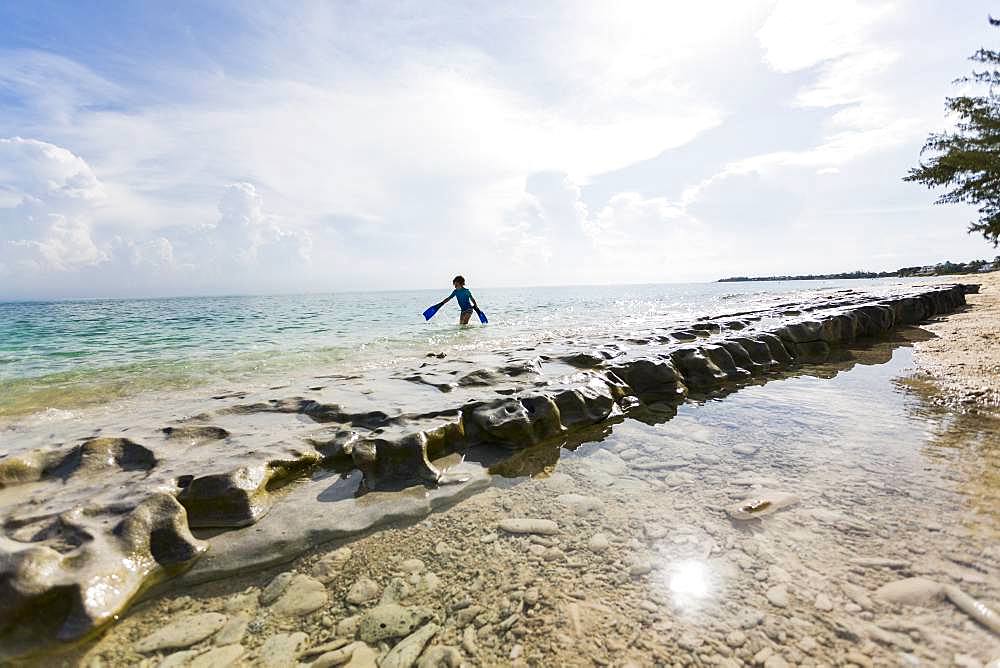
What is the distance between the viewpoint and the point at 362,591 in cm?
190

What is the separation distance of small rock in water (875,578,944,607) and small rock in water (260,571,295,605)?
249 cm

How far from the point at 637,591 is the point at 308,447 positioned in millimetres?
2476

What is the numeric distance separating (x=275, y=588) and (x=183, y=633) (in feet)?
1.13

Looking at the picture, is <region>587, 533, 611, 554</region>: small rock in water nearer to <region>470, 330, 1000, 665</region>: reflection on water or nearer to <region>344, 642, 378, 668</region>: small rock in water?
<region>470, 330, 1000, 665</region>: reflection on water

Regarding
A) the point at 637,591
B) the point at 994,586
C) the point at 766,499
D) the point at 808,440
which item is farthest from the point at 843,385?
the point at 637,591

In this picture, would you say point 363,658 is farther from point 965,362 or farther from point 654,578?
point 965,362

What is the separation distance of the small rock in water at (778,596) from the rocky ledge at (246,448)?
1923 millimetres

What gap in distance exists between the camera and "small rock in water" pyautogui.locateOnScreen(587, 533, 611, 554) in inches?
81.6

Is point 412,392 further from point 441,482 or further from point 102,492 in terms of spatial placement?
point 102,492

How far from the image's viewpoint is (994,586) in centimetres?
168

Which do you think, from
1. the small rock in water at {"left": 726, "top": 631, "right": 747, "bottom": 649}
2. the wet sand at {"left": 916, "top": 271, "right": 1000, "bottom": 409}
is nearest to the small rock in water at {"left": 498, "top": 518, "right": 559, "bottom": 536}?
the small rock in water at {"left": 726, "top": 631, "right": 747, "bottom": 649}

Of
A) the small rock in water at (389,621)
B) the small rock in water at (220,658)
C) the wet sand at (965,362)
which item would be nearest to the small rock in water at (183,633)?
the small rock in water at (220,658)

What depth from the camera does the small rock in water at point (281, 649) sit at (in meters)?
1.58

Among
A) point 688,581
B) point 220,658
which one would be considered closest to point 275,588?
point 220,658
